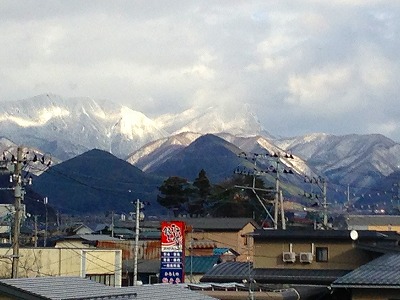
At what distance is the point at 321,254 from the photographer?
43781 mm

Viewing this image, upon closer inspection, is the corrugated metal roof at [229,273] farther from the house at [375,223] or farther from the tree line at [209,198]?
the house at [375,223]

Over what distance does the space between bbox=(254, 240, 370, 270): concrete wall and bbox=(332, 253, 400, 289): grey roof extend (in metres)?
5.92

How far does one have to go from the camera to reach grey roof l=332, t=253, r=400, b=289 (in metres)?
34.3

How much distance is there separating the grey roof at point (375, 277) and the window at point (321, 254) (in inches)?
263

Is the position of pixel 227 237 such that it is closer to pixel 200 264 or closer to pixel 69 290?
pixel 200 264

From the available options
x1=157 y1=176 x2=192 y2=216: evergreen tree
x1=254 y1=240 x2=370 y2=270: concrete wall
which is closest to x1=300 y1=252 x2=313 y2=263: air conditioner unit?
x1=254 y1=240 x2=370 y2=270: concrete wall

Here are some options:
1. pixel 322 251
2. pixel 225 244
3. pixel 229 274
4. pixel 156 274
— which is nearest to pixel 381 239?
pixel 322 251

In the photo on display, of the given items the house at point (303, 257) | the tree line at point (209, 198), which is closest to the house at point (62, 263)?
the house at point (303, 257)

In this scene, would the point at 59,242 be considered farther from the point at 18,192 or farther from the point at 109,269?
the point at 18,192

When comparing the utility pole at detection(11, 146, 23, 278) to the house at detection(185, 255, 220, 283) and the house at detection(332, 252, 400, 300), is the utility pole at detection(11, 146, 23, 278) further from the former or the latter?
the house at detection(185, 255, 220, 283)

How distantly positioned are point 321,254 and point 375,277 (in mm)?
8859

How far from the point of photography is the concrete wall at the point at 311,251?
1692 inches

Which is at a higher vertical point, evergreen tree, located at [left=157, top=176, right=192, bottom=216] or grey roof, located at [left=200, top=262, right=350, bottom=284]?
evergreen tree, located at [left=157, top=176, right=192, bottom=216]

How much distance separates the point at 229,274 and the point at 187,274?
23586 mm
